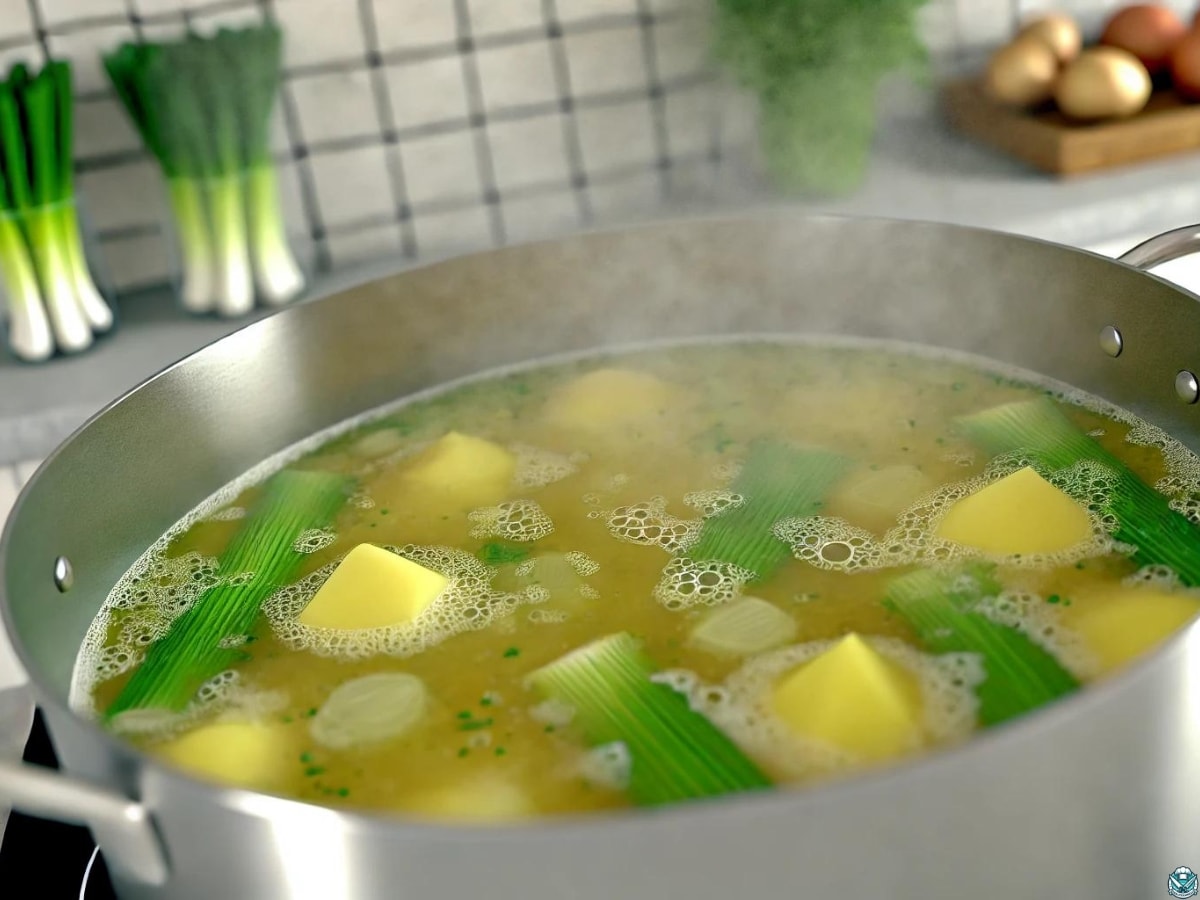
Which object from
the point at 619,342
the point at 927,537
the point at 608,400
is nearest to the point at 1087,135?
the point at 619,342

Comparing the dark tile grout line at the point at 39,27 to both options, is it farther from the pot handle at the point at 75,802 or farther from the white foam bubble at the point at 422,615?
the pot handle at the point at 75,802

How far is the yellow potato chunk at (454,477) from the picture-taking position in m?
1.19

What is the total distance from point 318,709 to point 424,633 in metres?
0.10

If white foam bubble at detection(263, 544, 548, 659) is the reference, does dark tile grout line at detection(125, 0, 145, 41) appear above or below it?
above

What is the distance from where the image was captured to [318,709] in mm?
926

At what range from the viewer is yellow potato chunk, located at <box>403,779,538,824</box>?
2.61 ft

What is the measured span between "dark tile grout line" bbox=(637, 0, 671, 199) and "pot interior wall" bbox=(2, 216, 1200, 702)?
2.79 feet

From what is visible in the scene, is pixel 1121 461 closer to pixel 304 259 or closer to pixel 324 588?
pixel 324 588

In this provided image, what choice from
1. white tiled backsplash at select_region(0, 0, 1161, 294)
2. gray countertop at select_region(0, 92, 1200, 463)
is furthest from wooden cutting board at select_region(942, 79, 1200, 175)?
white tiled backsplash at select_region(0, 0, 1161, 294)

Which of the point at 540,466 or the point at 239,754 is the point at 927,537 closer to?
the point at 540,466

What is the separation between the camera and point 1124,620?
3.00 feet

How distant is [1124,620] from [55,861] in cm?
73

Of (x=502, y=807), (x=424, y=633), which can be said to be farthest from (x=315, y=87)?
(x=502, y=807)

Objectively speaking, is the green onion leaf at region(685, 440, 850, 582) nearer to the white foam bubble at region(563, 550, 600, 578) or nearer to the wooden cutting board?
the white foam bubble at region(563, 550, 600, 578)
